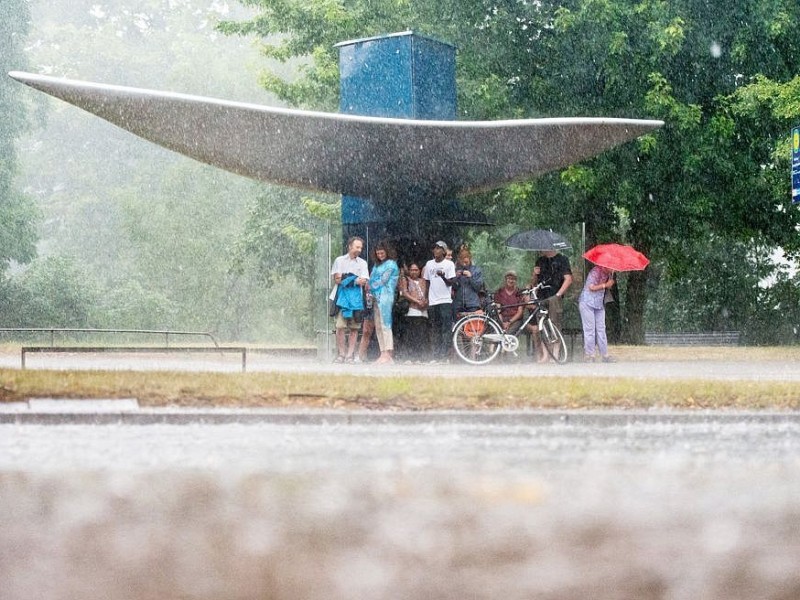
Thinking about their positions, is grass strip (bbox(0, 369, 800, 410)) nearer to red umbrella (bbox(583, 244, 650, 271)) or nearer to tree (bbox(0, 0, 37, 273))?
red umbrella (bbox(583, 244, 650, 271))

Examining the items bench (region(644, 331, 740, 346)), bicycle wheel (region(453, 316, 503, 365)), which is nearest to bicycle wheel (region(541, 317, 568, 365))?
bicycle wheel (region(453, 316, 503, 365))

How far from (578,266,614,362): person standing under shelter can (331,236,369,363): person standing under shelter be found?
131 inches

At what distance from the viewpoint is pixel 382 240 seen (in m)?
19.8

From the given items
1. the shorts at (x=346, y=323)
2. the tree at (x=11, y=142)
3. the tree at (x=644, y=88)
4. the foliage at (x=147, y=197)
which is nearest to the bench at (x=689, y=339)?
the tree at (x=644, y=88)

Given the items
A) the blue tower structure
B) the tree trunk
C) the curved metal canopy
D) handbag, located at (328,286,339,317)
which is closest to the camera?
the curved metal canopy

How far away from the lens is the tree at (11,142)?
43.0 m

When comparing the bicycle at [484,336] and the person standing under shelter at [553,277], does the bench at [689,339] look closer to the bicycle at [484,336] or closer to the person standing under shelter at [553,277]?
the person standing under shelter at [553,277]

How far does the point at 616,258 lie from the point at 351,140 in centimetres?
446

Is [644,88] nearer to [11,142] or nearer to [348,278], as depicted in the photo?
[348,278]

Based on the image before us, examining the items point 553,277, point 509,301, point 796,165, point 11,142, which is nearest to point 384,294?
point 509,301

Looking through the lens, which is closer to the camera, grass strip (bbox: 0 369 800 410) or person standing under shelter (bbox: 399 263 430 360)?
grass strip (bbox: 0 369 800 410)

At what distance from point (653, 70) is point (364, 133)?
10847 mm

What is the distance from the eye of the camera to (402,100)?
19297mm

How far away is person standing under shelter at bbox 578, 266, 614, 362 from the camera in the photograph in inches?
783
